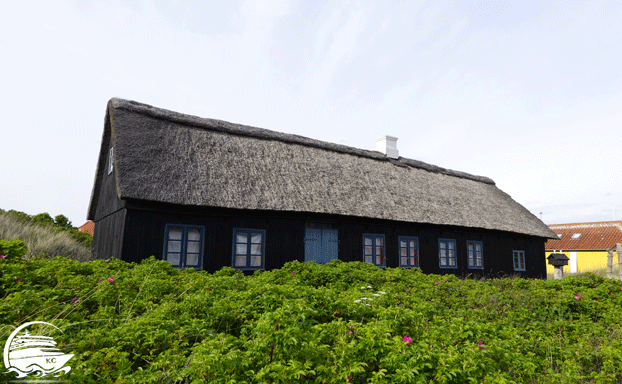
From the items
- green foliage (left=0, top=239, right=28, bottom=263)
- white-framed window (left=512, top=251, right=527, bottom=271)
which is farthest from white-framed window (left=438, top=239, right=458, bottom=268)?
green foliage (left=0, top=239, right=28, bottom=263)

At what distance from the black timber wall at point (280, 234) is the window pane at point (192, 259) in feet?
0.74

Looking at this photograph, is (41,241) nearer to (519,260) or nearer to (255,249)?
(255,249)

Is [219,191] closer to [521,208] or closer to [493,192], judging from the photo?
[493,192]

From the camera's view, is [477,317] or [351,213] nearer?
[477,317]

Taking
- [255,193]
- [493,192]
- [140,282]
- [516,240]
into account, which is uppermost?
[493,192]

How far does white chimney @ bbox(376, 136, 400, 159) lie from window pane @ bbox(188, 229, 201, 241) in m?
9.49

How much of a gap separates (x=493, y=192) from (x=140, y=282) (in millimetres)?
17762

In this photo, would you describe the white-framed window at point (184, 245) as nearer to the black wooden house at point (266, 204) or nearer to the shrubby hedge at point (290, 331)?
the black wooden house at point (266, 204)

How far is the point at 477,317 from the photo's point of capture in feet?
15.5

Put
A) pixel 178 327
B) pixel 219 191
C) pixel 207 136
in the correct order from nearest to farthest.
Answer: pixel 178 327 → pixel 219 191 → pixel 207 136

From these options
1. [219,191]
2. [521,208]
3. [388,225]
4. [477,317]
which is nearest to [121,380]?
[477,317]

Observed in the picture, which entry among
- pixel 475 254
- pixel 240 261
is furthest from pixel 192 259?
pixel 475 254

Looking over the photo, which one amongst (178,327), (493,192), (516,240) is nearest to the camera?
(178,327)

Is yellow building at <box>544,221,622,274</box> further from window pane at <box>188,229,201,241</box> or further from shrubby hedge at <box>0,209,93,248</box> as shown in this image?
shrubby hedge at <box>0,209,93,248</box>
